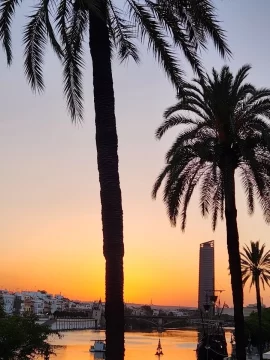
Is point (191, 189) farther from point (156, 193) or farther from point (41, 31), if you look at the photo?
point (41, 31)

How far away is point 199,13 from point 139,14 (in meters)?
1.24

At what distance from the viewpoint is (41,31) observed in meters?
12.5

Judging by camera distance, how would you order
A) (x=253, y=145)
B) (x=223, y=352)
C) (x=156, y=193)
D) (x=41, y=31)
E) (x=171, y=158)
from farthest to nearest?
(x=223, y=352), (x=156, y=193), (x=171, y=158), (x=253, y=145), (x=41, y=31)

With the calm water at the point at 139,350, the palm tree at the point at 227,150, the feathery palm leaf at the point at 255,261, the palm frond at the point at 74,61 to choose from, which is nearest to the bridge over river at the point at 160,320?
the calm water at the point at 139,350

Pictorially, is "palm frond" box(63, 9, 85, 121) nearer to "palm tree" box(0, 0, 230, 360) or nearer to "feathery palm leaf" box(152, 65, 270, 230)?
"palm tree" box(0, 0, 230, 360)

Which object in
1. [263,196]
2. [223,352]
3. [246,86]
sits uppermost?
[246,86]

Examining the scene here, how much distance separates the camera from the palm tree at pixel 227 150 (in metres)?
19.8

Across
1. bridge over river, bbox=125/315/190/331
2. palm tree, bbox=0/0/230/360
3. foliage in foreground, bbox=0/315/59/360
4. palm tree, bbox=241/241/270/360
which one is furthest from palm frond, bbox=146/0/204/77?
bridge over river, bbox=125/315/190/331

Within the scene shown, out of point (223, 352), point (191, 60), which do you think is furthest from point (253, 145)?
point (223, 352)

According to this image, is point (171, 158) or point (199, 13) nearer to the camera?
point (199, 13)

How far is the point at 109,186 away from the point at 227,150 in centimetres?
1096

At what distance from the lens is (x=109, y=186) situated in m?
9.82

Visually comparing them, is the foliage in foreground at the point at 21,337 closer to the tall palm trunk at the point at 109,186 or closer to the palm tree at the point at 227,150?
the palm tree at the point at 227,150

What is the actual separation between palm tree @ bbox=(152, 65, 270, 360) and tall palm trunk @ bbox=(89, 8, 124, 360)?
9.01 meters
